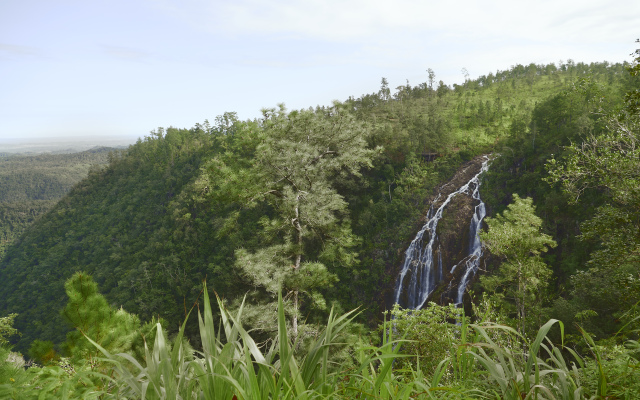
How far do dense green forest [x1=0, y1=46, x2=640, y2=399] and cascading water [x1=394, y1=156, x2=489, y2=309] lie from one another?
118 centimetres

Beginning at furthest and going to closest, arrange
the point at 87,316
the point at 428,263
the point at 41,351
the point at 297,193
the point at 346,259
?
the point at 428,263
the point at 346,259
the point at 297,193
the point at 41,351
the point at 87,316

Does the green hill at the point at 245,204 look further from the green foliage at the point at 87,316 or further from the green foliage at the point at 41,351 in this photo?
the green foliage at the point at 41,351

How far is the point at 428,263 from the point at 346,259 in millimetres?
14908

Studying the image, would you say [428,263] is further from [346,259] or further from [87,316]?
[87,316]

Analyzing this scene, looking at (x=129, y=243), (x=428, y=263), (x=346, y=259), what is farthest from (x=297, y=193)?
(x=129, y=243)

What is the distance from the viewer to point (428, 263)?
2161cm

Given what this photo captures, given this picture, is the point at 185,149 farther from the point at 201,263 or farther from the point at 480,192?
the point at 480,192

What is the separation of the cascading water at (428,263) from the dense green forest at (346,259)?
3.87ft

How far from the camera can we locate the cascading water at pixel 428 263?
2003 centimetres

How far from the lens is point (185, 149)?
6359 cm

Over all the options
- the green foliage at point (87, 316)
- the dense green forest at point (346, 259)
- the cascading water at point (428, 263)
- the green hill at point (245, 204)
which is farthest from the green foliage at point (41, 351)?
the cascading water at point (428, 263)

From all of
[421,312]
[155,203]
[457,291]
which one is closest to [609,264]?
[421,312]

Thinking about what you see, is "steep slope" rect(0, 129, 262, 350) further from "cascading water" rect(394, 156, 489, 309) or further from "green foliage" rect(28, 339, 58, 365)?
"green foliage" rect(28, 339, 58, 365)

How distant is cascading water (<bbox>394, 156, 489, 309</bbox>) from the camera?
2003 cm
